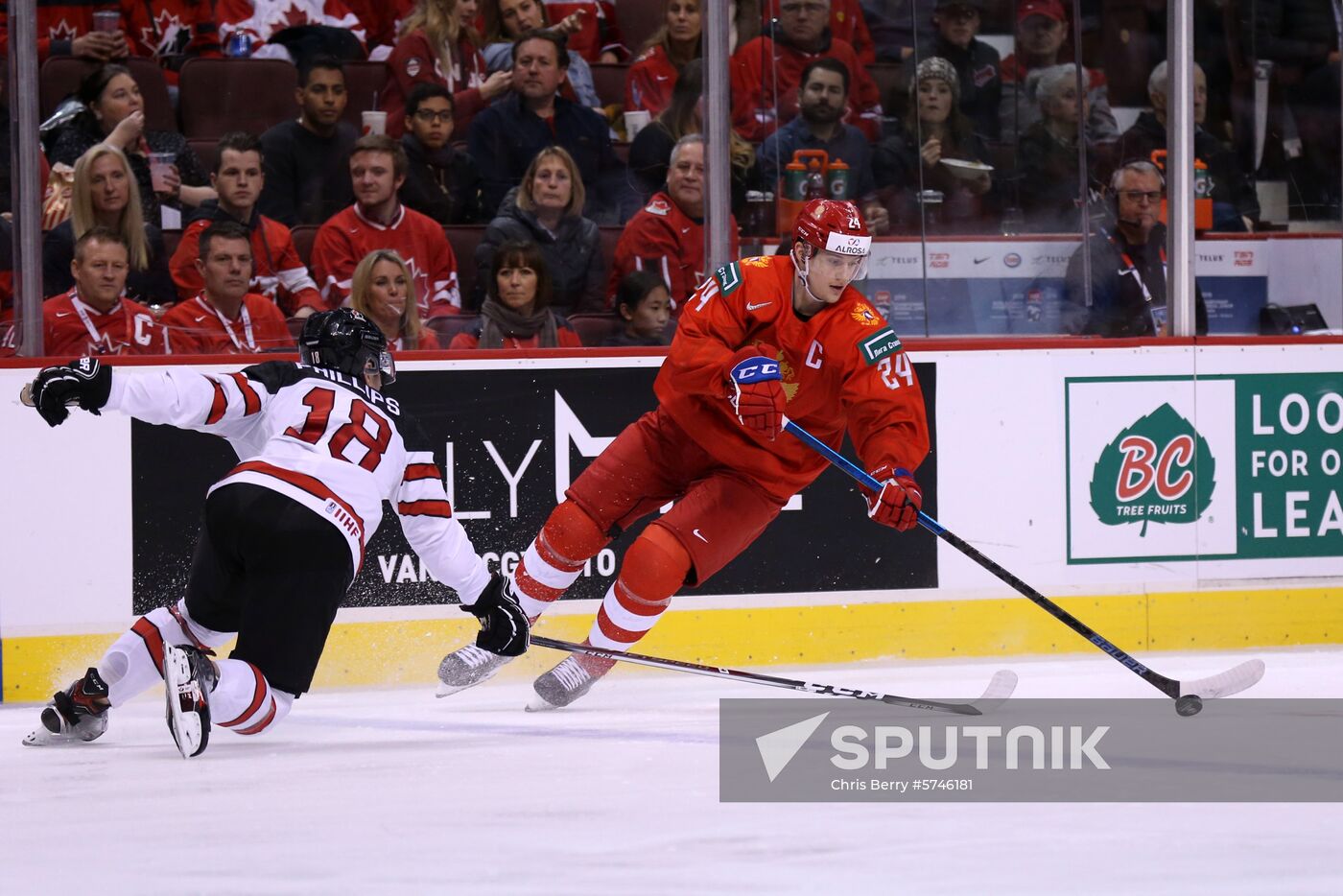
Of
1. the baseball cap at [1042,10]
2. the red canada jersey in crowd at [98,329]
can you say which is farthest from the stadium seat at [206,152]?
the baseball cap at [1042,10]

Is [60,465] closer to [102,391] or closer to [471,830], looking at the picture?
[102,391]

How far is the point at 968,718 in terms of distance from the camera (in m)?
3.96

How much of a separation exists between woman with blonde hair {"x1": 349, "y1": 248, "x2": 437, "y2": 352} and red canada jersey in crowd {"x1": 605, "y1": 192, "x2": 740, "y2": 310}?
575mm

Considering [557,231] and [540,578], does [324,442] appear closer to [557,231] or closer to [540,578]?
[540,578]

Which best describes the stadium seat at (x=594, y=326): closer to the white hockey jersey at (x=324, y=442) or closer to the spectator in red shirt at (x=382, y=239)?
the spectator in red shirt at (x=382, y=239)

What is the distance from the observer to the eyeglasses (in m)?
5.01

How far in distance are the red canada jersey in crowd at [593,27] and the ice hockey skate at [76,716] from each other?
2452 millimetres

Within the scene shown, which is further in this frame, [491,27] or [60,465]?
[491,27]

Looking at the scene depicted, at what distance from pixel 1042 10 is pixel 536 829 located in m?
3.12

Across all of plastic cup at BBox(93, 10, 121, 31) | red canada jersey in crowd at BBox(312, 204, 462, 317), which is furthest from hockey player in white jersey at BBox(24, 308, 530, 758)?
plastic cup at BBox(93, 10, 121, 31)

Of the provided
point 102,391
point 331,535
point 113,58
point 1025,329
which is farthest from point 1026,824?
point 113,58

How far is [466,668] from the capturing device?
4094mm

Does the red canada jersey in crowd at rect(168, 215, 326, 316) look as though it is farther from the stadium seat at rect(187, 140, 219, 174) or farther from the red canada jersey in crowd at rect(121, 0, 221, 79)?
the red canada jersey in crowd at rect(121, 0, 221, 79)

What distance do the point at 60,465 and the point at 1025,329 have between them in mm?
2605
